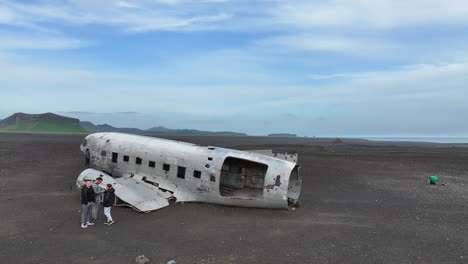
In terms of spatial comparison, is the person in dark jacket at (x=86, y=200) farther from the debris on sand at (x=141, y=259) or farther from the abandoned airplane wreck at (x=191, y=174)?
the debris on sand at (x=141, y=259)

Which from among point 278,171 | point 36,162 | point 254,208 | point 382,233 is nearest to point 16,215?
point 254,208

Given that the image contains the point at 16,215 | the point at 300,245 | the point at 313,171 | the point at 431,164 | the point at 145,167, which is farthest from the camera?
the point at 431,164

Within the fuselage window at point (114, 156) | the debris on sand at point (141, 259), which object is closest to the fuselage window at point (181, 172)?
the fuselage window at point (114, 156)

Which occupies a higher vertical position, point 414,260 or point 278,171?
point 278,171

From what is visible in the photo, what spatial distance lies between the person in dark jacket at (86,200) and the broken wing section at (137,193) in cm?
253

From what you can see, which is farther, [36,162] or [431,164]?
[431,164]

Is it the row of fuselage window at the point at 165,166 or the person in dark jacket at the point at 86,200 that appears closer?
the person in dark jacket at the point at 86,200

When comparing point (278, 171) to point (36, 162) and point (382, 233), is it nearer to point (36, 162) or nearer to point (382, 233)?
point (382, 233)

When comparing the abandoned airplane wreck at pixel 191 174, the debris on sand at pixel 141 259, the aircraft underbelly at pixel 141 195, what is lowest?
the debris on sand at pixel 141 259

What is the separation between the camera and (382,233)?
1306 cm

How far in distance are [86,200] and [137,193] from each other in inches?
163

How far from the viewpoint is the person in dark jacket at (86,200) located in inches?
519

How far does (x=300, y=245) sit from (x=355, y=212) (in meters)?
6.77

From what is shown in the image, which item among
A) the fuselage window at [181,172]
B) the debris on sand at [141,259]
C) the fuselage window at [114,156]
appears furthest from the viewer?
the fuselage window at [114,156]
